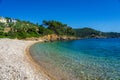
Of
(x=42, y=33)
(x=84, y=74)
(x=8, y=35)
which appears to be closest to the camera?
(x=84, y=74)

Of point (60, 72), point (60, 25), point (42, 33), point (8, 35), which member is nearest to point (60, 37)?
point (60, 25)

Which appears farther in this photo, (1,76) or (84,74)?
(84,74)

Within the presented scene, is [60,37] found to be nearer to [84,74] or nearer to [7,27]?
[7,27]

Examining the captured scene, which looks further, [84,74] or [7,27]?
[7,27]

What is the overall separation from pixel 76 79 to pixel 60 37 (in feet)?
416

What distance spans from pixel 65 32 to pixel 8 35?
68.3 m

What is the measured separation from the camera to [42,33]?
125500 millimetres

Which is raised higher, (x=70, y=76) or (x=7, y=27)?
(x=7, y=27)

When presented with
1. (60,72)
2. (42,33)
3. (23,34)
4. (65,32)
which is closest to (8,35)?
(23,34)

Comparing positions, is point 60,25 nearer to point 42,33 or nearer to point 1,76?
point 42,33

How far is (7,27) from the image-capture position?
4469 inches

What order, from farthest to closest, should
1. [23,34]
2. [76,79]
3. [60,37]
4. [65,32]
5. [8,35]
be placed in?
[65,32] < [60,37] < [23,34] < [8,35] < [76,79]

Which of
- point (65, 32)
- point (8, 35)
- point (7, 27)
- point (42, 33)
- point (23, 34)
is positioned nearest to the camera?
point (8, 35)

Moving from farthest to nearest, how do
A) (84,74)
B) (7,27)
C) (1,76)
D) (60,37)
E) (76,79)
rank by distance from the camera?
(60,37) < (7,27) < (84,74) < (76,79) < (1,76)
